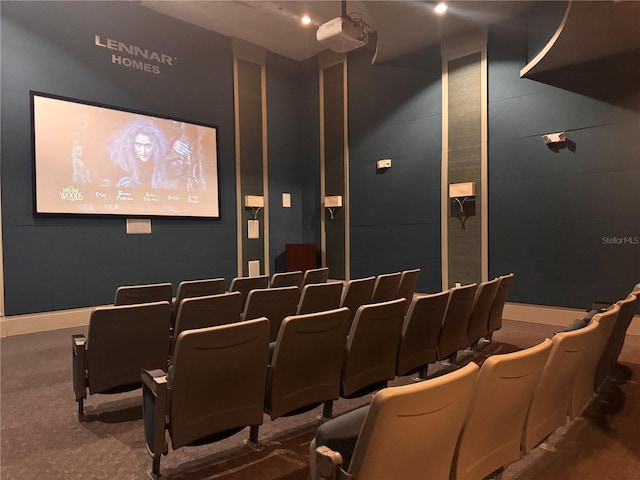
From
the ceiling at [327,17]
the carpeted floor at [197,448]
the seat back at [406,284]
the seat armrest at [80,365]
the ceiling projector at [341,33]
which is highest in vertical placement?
the ceiling at [327,17]

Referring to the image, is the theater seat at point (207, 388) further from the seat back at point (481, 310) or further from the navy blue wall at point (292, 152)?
the navy blue wall at point (292, 152)

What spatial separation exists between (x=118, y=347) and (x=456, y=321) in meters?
2.48

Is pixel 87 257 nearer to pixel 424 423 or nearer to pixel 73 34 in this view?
pixel 73 34

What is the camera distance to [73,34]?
596cm

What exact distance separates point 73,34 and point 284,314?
5.37 meters

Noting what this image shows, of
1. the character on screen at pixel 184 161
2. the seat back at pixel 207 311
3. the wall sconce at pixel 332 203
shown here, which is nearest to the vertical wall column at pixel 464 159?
the wall sconce at pixel 332 203

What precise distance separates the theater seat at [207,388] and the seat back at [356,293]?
5.69 feet

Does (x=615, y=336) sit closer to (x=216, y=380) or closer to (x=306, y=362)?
(x=306, y=362)

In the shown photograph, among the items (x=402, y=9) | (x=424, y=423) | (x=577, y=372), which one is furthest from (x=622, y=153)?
(x=424, y=423)

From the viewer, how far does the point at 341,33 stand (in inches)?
217

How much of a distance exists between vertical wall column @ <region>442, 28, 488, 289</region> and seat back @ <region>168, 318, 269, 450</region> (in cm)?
510

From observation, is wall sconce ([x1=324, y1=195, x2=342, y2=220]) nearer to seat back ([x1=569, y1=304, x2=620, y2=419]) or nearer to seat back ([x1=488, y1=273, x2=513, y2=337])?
seat back ([x1=488, y1=273, x2=513, y2=337])

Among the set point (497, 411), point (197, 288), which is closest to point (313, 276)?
point (197, 288)

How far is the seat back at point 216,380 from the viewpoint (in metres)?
1.93
